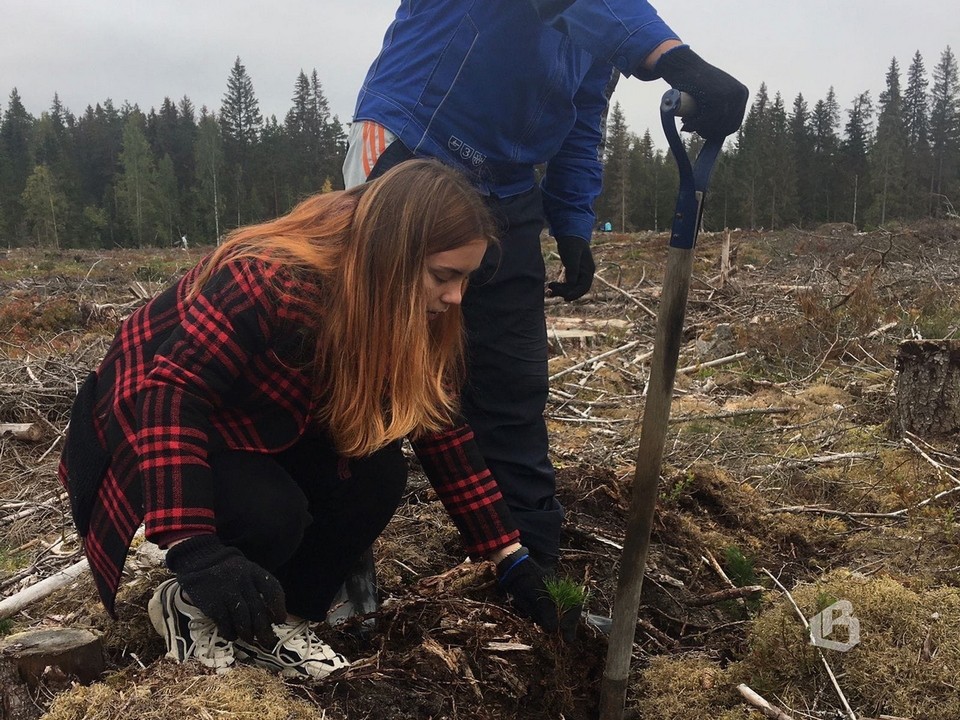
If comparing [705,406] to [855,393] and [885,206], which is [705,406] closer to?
[855,393]

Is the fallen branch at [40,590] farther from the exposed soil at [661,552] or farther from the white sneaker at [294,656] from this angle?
Result: the white sneaker at [294,656]

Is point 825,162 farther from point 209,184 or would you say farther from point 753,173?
point 209,184

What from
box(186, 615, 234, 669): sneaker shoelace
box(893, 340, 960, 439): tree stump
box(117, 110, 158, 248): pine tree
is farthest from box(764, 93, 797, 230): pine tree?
box(186, 615, 234, 669): sneaker shoelace

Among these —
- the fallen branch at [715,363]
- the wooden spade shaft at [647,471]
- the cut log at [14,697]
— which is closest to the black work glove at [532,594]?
the wooden spade shaft at [647,471]

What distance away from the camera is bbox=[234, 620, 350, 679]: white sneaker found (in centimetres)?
182

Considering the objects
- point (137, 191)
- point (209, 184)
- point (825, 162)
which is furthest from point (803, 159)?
point (137, 191)

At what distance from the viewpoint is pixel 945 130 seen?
59.7 meters

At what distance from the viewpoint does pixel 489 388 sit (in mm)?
2508

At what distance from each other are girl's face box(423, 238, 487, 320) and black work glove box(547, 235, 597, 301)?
0.95 m

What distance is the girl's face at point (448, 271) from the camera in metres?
1.86

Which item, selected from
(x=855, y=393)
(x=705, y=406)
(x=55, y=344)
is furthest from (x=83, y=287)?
(x=855, y=393)

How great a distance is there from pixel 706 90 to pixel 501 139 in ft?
2.56

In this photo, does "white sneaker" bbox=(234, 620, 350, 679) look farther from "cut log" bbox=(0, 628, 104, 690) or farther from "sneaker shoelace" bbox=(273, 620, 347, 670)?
"cut log" bbox=(0, 628, 104, 690)

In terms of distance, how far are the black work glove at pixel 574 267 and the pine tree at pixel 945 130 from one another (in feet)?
188
